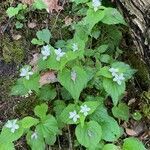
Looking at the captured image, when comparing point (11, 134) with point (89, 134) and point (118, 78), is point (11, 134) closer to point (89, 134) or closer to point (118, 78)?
point (89, 134)

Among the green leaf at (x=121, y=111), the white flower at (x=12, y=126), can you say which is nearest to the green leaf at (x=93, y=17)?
the green leaf at (x=121, y=111)

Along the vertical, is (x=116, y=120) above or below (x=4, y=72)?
below

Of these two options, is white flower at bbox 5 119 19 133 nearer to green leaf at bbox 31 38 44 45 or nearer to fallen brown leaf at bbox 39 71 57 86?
fallen brown leaf at bbox 39 71 57 86

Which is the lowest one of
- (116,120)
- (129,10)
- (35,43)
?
(116,120)

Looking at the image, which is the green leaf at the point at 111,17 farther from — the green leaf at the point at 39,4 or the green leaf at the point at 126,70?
the green leaf at the point at 39,4

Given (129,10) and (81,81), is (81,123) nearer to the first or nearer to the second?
(81,81)

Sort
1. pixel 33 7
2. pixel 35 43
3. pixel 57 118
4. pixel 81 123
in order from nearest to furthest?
pixel 81 123, pixel 57 118, pixel 35 43, pixel 33 7

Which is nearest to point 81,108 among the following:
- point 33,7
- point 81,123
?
point 81,123

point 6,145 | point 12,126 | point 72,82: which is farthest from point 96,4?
point 6,145
